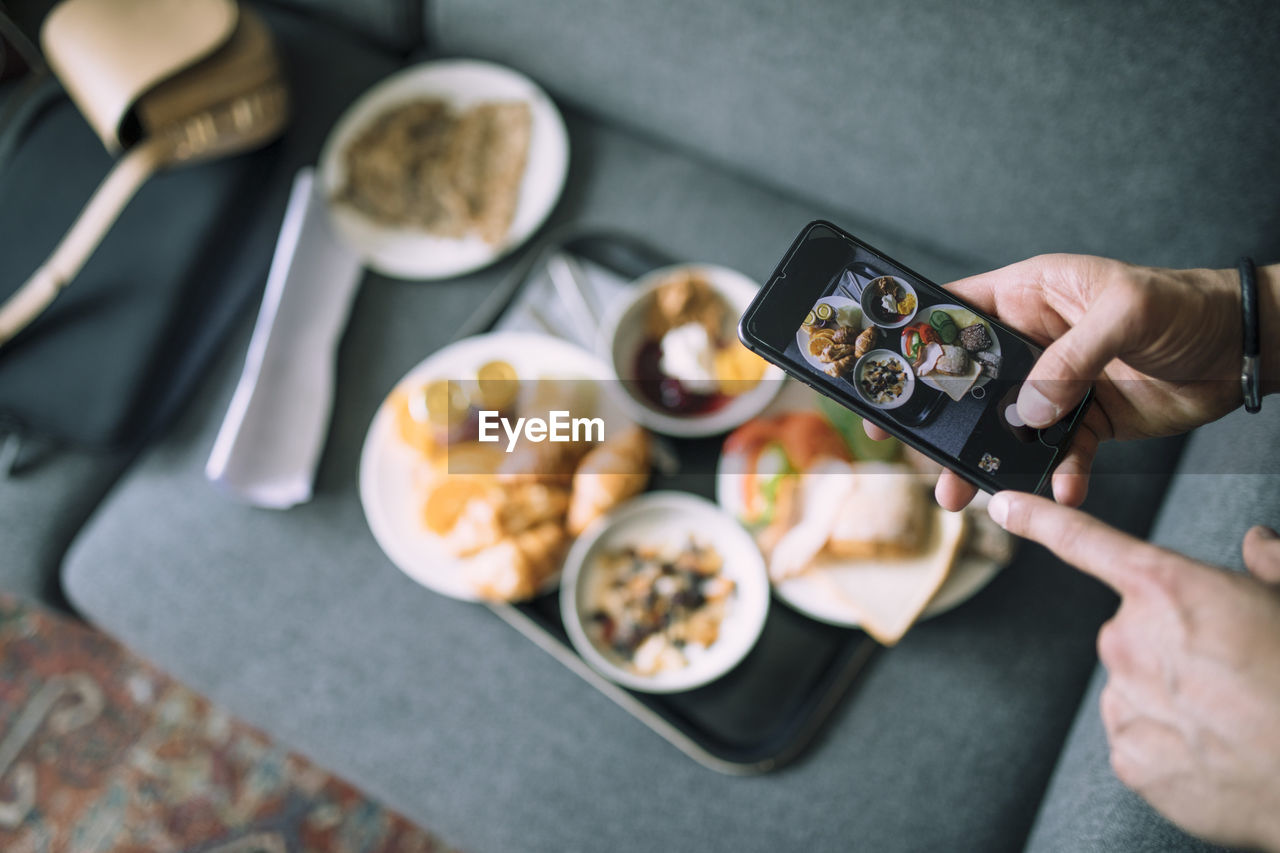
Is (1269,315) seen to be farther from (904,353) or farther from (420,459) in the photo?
(420,459)

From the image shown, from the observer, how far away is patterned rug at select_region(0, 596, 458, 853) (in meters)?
1.44

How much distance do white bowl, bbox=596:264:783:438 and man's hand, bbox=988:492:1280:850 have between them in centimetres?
53

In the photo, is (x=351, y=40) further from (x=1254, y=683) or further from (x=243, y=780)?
(x=1254, y=683)

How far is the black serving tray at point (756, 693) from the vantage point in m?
0.98

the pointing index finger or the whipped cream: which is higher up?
the pointing index finger

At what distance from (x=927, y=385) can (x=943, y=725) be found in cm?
57

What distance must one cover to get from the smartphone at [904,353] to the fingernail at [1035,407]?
0.03ft

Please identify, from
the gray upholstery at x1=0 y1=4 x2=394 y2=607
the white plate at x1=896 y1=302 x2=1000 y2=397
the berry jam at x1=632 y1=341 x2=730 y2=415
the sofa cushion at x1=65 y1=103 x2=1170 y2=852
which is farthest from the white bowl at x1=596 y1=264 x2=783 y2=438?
the gray upholstery at x1=0 y1=4 x2=394 y2=607

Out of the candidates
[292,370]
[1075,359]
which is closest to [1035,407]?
[1075,359]

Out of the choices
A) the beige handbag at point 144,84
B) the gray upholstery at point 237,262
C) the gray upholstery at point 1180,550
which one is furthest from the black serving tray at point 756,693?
the beige handbag at point 144,84

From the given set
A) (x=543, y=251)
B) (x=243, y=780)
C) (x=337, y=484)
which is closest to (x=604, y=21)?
(x=543, y=251)

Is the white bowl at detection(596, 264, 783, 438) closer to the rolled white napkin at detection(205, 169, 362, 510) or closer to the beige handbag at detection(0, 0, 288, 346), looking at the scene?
the rolled white napkin at detection(205, 169, 362, 510)

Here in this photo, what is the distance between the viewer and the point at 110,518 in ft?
3.87

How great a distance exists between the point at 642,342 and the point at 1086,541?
0.67 m
